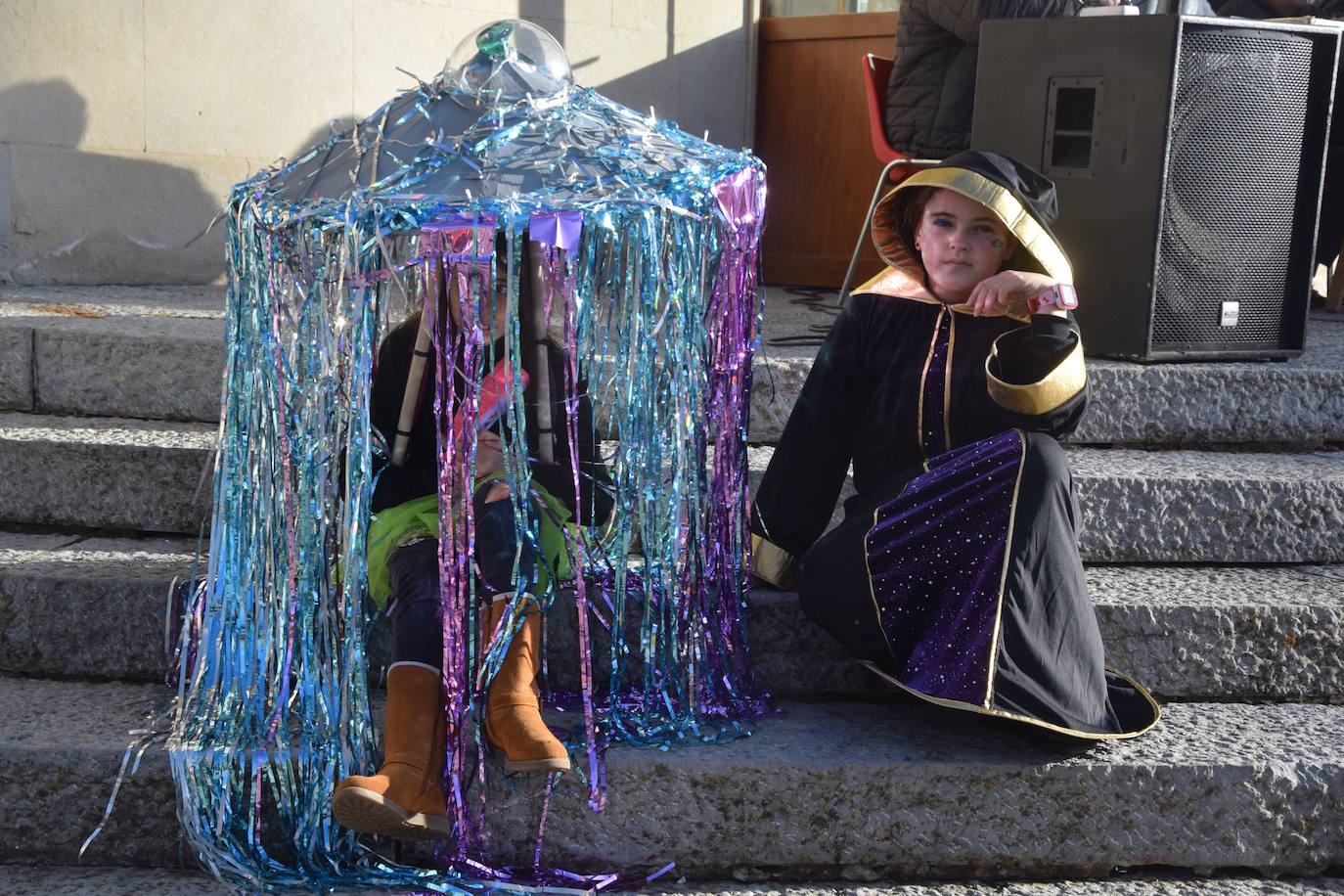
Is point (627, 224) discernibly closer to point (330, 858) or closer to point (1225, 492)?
point (330, 858)

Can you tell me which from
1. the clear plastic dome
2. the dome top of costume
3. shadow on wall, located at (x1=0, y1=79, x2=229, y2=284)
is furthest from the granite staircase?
shadow on wall, located at (x1=0, y1=79, x2=229, y2=284)

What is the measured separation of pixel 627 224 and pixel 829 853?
1079 millimetres

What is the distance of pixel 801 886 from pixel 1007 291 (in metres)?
1.07

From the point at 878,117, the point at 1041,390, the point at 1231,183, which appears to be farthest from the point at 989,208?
the point at 878,117

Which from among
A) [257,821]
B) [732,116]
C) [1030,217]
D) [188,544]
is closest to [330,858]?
[257,821]

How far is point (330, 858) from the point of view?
2.09 m

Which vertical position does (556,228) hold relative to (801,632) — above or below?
above

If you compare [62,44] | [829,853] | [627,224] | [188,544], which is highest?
[62,44]

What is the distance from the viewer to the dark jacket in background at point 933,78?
404cm

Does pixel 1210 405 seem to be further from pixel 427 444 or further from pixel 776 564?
pixel 427 444

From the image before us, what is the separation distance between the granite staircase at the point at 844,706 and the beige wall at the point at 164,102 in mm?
1232

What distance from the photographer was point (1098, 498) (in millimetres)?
2793

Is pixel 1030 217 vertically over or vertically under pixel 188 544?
Answer: over

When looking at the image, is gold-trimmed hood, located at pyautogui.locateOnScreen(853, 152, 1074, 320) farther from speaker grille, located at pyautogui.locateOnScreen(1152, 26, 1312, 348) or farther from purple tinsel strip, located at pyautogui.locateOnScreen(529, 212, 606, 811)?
speaker grille, located at pyautogui.locateOnScreen(1152, 26, 1312, 348)
